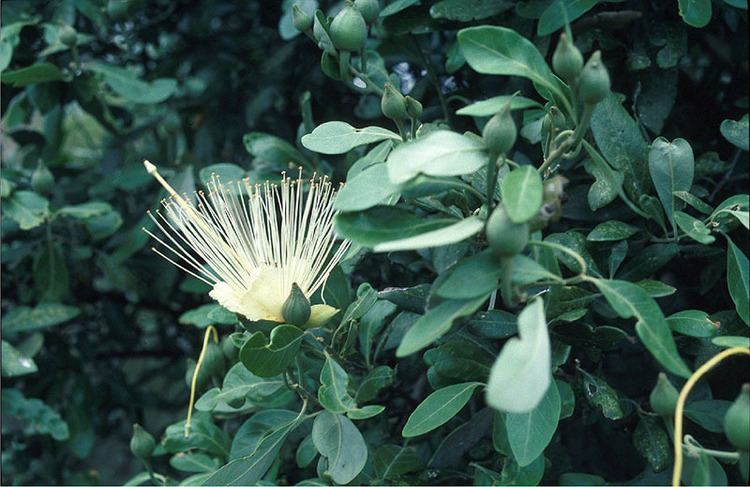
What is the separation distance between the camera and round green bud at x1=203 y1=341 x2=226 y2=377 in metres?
1.10

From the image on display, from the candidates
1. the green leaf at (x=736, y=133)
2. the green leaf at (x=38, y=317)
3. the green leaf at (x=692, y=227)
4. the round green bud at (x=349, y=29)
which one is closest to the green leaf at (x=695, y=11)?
the green leaf at (x=736, y=133)

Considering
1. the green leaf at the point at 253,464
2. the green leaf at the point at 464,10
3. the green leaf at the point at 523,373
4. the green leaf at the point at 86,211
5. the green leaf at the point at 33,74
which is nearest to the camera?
the green leaf at the point at 523,373

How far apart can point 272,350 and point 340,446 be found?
0.43 ft

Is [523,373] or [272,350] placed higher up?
[523,373]

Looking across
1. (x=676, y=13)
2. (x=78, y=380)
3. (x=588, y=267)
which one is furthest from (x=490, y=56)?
(x=78, y=380)

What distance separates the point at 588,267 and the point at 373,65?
1.32 ft

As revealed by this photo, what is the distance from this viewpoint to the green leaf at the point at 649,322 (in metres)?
0.68

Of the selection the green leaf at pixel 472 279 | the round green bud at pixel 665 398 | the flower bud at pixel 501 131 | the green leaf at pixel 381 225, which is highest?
the flower bud at pixel 501 131

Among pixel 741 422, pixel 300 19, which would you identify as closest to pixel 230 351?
pixel 300 19

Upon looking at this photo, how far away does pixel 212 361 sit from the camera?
3.61 ft

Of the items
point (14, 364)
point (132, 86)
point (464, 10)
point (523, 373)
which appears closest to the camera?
point (523, 373)

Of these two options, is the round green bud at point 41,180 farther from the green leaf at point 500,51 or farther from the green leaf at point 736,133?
the green leaf at point 736,133

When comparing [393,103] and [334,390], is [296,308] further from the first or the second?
[393,103]

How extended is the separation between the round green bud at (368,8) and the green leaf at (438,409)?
411 mm
